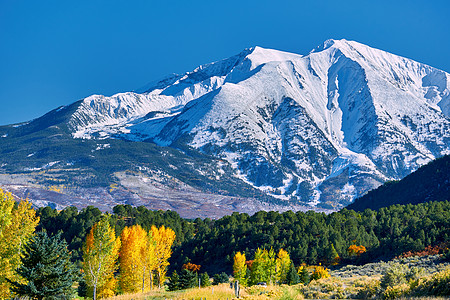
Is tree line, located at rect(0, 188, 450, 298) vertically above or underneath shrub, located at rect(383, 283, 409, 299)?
above

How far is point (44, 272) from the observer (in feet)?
152

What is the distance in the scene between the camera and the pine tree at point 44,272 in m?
45.8

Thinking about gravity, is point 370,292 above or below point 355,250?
below

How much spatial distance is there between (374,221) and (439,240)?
122ft

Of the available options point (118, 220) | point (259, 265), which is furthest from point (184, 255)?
point (259, 265)

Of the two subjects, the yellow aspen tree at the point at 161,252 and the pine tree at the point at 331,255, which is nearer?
the yellow aspen tree at the point at 161,252

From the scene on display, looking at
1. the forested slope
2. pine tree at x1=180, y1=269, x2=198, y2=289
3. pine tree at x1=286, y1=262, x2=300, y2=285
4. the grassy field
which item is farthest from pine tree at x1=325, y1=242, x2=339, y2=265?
the grassy field

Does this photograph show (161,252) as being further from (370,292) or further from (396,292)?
(396,292)

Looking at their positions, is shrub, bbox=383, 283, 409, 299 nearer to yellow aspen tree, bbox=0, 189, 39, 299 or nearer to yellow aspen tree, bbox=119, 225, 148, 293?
yellow aspen tree, bbox=0, 189, 39, 299

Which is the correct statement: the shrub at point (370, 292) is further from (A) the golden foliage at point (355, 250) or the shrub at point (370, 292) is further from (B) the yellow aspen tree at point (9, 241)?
(A) the golden foliage at point (355, 250)

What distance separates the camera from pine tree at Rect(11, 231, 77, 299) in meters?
45.8

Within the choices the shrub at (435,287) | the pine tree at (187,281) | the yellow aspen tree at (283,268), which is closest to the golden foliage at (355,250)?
the yellow aspen tree at (283,268)

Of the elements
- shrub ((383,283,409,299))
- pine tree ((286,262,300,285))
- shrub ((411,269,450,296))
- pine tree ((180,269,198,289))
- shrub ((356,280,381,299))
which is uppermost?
shrub ((411,269,450,296))

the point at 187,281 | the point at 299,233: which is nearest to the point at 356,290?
the point at 187,281
